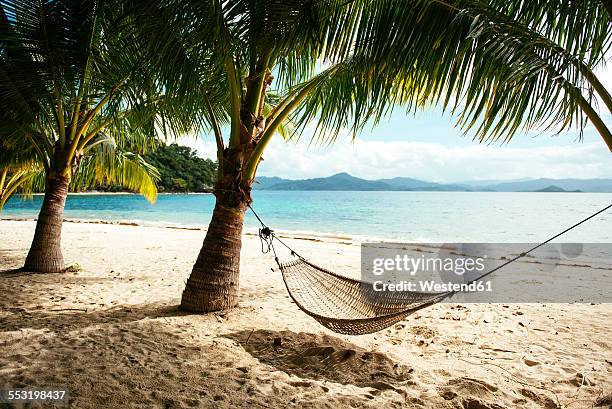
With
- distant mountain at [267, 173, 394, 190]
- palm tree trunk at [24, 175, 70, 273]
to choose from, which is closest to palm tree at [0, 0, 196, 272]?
palm tree trunk at [24, 175, 70, 273]

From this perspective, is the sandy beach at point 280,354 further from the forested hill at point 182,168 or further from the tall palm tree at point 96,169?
the forested hill at point 182,168

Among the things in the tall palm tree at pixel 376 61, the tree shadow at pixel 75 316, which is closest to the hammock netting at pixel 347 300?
the tall palm tree at pixel 376 61

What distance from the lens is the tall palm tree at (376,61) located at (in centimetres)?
161

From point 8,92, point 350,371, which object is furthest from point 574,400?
point 8,92

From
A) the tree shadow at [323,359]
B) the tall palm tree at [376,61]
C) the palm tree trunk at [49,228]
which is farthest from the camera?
the palm tree trunk at [49,228]

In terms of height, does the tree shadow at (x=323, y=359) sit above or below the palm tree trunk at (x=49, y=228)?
below

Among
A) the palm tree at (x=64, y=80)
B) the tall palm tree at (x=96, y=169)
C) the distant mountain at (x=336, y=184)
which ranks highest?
the distant mountain at (x=336, y=184)

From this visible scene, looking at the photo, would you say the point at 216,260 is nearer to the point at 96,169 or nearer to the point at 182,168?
the point at 96,169

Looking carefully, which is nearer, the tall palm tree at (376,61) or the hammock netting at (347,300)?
the tall palm tree at (376,61)

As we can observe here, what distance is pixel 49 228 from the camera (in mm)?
3820

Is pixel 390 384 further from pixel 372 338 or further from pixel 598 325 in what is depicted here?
pixel 598 325

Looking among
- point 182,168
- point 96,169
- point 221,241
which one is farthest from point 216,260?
point 182,168

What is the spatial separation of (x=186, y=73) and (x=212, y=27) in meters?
0.55

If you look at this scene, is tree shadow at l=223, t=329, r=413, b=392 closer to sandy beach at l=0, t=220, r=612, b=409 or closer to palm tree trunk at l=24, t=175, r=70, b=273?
sandy beach at l=0, t=220, r=612, b=409
